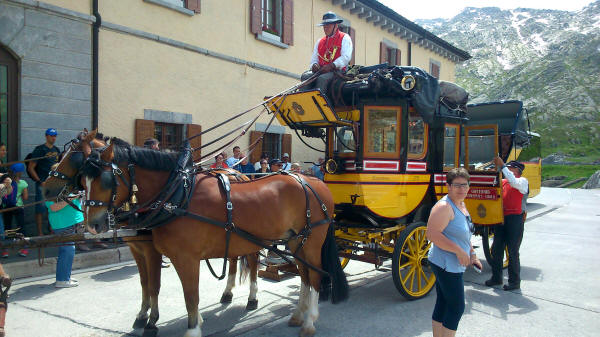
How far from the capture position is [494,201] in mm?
5988

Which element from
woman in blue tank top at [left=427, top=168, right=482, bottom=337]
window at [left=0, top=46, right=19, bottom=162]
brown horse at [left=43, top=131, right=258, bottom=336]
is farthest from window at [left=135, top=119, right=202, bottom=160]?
woman in blue tank top at [left=427, top=168, right=482, bottom=337]

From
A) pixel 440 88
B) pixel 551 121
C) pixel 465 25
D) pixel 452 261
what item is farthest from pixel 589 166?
pixel 465 25

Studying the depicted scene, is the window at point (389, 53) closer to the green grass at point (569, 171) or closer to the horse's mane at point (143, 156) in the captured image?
the horse's mane at point (143, 156)

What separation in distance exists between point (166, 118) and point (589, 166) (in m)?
42.0

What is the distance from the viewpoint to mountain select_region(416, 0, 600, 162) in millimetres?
63853

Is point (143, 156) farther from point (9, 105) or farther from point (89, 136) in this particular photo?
point (9, 105)

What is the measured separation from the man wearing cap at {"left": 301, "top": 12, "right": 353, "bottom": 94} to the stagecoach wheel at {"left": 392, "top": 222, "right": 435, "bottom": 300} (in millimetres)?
2123

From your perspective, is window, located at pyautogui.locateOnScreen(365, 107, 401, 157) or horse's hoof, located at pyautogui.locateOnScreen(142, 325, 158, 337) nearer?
horse's hoof, located at pyautogui.locateOnScreen(142, 325, 158, 337)

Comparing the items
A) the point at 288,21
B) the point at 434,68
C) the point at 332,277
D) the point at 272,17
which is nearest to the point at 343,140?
the point at 332,277

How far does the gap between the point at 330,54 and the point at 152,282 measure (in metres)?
3.70

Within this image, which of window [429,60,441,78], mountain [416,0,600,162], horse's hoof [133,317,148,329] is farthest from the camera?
mountain [416,0,600,162]

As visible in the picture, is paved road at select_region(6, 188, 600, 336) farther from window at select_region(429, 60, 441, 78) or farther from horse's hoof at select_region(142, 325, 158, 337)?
window at select_region(429, 60, 441, 78)

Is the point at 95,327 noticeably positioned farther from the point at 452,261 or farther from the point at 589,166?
the point at 589,166

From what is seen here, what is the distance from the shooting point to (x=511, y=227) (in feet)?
19.5
